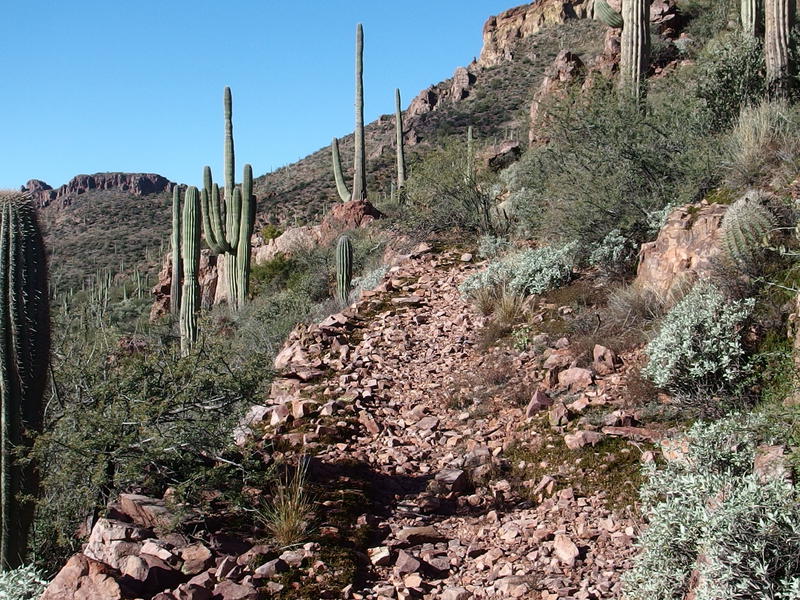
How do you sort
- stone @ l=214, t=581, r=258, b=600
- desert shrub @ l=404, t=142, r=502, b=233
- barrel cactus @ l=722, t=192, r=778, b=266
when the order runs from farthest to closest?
desert shrub @ l=404, t=142, r=502, b=233 < barrel cactus @ l=722, t=192, r=778, b=266 < stone @ l=214, t=581, r=258, b=600

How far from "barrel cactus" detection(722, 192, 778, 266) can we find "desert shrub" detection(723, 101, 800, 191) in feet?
2.68

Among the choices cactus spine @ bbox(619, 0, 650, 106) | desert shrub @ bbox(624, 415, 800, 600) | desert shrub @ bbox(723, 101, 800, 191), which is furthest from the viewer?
cactus spine @ bbox(619, 0, 650, 106)

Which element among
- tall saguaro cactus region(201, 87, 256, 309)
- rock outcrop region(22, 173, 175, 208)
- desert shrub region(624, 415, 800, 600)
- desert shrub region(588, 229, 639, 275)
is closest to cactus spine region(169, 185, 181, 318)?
tall saguaro cactus region(201, 87, 256, 309)

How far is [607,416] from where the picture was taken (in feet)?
17.8

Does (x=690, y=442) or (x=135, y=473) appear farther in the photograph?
(x=135, y=473)

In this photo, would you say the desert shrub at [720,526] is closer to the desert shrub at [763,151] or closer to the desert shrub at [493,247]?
the desert shrub at [763,151]

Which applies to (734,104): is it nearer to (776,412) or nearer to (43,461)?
(776,412)

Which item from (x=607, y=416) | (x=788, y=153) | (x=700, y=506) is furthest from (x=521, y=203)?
(x=700, y=506)

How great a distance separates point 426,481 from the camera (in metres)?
5.37

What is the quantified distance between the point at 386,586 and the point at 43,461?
7.69 feet

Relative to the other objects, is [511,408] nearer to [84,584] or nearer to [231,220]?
[84,584]

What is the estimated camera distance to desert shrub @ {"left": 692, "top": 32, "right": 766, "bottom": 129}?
31.8 ft

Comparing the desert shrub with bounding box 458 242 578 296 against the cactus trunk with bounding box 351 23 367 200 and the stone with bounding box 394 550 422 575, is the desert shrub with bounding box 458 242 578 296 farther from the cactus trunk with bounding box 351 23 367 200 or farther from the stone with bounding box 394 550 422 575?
the cactus trunk with bounding box 351 23 367 200

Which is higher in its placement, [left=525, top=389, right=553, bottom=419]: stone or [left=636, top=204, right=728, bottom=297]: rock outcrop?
Result: [left=636, top=204, right=728, bottom=297]: rock outcrop
